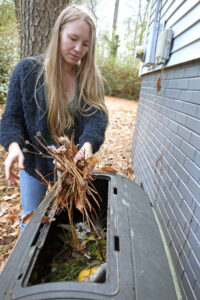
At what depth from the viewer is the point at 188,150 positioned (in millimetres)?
1780

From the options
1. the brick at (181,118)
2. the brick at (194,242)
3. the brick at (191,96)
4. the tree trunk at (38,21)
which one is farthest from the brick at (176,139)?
the tree trunk at (38,21)

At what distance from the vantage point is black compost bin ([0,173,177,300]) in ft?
2.39

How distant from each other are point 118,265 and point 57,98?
1268 millimetres

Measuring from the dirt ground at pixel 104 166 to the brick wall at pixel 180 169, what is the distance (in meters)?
0.59

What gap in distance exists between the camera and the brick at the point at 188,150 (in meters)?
1.68

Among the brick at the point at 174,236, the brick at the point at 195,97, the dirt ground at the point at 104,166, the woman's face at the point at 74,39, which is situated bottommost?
the dirt ground at the point at 104,166

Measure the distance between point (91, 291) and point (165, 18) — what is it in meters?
3.47

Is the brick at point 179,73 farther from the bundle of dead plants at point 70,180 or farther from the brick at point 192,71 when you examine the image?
the bundle of dead plants at point 70,180

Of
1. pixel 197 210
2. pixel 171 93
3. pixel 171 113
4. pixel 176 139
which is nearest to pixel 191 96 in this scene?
pixel 176 139

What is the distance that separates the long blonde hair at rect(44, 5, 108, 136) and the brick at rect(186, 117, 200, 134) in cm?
68

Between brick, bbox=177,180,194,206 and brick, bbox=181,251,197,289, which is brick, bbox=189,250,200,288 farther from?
brick, bbox=177,180,194,206

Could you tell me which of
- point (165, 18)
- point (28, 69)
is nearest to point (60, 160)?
point (28, 69)

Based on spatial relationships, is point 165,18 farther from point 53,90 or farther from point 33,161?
point 33,161

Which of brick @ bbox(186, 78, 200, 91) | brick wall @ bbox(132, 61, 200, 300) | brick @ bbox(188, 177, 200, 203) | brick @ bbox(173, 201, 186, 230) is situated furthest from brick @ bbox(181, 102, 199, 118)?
brick @ bbox(173, 201, 186, 230)
